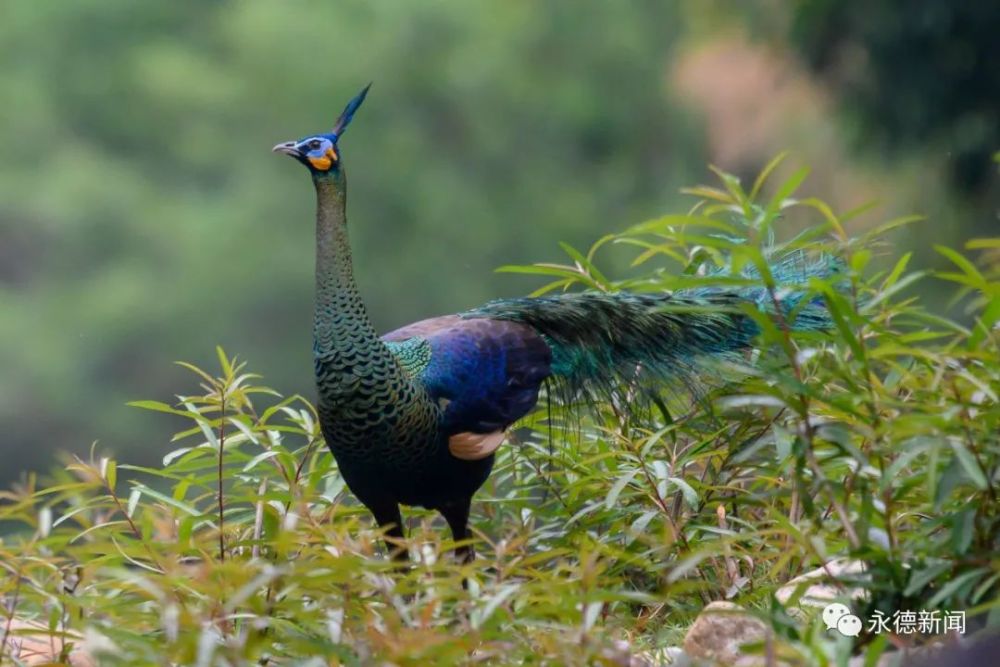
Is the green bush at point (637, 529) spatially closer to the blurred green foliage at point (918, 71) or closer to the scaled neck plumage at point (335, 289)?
the scaled neck plumage at point (335, 289)

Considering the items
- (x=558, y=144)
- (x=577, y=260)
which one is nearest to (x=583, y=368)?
(x=577, y=260)

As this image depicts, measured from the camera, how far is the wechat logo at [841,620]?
0.99 m

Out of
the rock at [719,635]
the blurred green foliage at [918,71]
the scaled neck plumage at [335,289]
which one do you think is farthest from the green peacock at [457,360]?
the blurred green foliage at [918,71]

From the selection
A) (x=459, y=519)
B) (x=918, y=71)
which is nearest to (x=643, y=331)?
(x=459, y=519)

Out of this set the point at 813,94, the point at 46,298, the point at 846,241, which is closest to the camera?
the point at 846,241

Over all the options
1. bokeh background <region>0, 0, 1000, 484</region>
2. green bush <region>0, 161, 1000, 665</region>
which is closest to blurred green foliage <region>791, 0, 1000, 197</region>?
bokeh background <region>0, 0, 1000, 484</region>

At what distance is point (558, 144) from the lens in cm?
348

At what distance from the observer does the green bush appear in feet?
2.92

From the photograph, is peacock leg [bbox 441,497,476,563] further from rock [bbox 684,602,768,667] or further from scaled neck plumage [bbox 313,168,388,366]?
rock [bbox 684,602,768,667]

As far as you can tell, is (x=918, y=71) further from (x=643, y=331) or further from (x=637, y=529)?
(x=637, y=529)

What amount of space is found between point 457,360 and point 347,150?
2126 mm

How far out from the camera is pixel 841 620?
100cm

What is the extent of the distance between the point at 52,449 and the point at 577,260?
82.8 inches

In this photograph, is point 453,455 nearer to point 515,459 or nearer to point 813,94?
point 515,459
